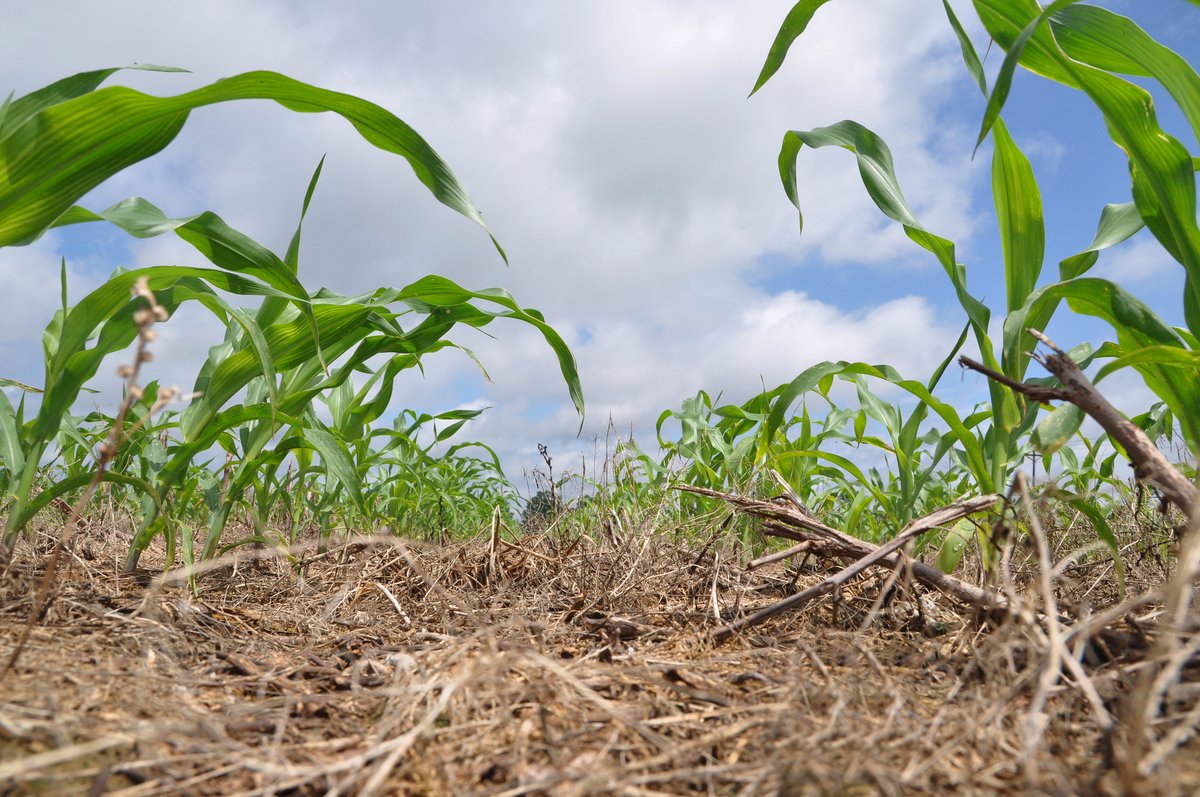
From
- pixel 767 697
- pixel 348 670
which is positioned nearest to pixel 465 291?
pixel 348 670

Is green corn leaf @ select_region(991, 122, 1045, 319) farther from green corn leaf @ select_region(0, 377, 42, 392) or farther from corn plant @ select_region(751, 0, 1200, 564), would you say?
green corn leaf @ select_region(0, 377, 42, 392)

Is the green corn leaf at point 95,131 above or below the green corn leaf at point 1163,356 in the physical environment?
above

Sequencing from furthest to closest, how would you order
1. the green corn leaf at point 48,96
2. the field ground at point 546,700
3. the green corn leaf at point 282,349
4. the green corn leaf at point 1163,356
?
the green corn leaf at point 282,349 < the green corn leaf at point 48,96 < the green corn leaf at point 1163,356 < the field ground at point 546,700

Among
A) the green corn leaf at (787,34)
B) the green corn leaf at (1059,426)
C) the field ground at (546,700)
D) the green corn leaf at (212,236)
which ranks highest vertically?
the green corn leaf at (787,34)

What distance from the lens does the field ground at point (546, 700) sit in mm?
768

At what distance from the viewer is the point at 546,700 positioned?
1.00 metres

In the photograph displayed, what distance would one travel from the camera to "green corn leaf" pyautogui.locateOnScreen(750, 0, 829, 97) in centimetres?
161

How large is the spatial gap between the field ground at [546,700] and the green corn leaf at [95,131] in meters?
0.74

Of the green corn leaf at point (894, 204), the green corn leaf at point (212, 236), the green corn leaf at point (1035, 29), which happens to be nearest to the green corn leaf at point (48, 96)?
the green corn leaf at point (212, 236)

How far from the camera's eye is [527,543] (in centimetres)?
217

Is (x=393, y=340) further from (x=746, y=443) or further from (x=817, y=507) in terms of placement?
(x=817, y=507)

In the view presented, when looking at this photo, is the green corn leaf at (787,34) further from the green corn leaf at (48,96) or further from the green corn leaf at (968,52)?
the green corn leaf at (48,96)

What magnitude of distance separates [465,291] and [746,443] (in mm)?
1511

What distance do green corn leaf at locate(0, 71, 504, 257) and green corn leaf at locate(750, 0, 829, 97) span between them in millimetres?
811
